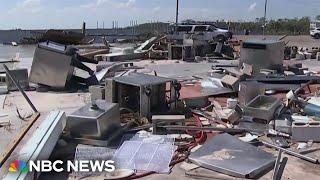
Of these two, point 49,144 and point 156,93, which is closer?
point 49,144

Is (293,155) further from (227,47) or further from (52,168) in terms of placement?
(227,47)

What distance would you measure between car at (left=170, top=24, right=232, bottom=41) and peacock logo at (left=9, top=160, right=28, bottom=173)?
22242mm

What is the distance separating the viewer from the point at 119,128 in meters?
7.51

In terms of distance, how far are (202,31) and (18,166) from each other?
80.8 feet

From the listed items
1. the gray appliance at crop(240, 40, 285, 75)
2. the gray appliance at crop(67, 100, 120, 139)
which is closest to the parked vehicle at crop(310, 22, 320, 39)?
the gray appliance at crop(240, 40, 285, 75)

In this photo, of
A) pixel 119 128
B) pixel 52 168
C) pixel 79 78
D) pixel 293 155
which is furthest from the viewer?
pixel 79 78

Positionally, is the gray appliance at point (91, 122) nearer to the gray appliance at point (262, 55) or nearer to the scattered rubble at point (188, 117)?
the scattered rubble at point (188, 117)

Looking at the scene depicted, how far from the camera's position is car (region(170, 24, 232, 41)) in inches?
1091

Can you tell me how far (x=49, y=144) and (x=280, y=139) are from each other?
3535mm

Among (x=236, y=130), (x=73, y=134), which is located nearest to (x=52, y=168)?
(x=73, y=134)

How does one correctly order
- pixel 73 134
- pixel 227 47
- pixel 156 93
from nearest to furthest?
pixel 73 134 → pixel 156 93 → pixel 227 47

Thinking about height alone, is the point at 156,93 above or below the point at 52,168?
above

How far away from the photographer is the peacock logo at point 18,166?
5.25m

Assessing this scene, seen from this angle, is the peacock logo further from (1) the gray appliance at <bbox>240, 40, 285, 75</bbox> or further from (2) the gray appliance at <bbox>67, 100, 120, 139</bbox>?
(1) the gray appliance at <bbox>240, 40, 285, 75</bbox>
